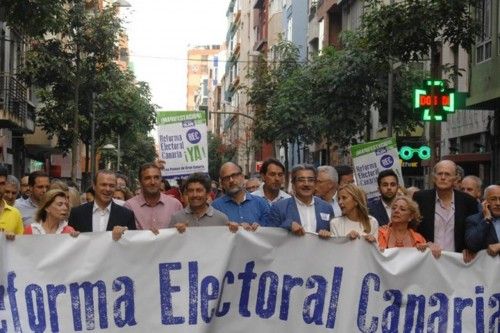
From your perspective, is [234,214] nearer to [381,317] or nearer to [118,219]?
[118,219]

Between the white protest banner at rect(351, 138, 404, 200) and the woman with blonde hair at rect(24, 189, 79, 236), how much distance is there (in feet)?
24.4

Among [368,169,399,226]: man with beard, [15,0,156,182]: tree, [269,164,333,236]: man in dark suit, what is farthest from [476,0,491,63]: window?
[269,164,333,236]: man in dark suit

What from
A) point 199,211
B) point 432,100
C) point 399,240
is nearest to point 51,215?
point 199,211

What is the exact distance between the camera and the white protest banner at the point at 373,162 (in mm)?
16500

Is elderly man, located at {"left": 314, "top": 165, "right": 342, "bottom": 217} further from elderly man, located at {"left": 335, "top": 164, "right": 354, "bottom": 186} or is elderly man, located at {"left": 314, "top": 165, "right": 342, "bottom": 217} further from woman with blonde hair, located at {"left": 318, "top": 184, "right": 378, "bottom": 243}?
woman with blonde hair, located at {"left": 318, "top": 184, "right": 378, "bottom": 243}

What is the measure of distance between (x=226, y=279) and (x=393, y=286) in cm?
124

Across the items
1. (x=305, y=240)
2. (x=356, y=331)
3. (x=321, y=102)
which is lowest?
(x=356, y=331)

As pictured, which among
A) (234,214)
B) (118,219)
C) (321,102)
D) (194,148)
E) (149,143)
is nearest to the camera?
(118,219)

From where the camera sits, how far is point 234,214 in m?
11.0

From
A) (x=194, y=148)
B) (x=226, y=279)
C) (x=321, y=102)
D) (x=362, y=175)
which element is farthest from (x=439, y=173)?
(x=321, y=102)

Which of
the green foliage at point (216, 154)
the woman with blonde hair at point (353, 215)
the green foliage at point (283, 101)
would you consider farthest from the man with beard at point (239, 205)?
the green foliage at point (216, 154)

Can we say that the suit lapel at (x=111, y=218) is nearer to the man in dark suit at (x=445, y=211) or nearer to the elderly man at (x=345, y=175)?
the man in dark suit at (x=445, y=211)

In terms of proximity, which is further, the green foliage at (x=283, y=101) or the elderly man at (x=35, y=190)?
the green foliage at (x=283, y=101)

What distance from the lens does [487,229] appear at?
9.62m
